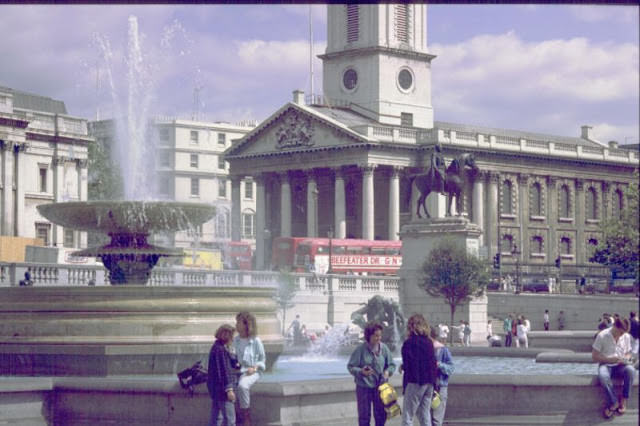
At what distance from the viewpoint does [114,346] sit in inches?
712

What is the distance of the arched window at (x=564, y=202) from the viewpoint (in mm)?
110562

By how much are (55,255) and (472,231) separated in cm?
1860

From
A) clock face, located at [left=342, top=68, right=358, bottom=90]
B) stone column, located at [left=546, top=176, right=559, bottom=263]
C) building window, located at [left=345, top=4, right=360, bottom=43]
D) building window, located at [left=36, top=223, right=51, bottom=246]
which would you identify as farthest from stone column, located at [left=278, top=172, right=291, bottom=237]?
building window, located at [left=36, top=223, right=51, bottom=246]

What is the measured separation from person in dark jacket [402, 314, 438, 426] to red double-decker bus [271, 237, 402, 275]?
65547mm

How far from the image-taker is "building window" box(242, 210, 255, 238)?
393ft

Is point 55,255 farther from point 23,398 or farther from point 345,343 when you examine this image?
point 23,398

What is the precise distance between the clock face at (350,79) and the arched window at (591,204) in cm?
2164

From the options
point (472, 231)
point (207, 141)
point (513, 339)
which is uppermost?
point (207, 141)

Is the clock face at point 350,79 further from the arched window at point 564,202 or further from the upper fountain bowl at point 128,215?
the upper fountain bowl at point 128,215

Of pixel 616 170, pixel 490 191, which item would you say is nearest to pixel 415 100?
pixel 490 191

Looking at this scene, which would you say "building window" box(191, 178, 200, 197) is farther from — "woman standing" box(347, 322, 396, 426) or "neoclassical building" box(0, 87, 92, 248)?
"woman standing" box(347, 322, 396, 426)

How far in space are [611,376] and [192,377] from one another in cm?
479

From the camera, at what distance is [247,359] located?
14.4 meters

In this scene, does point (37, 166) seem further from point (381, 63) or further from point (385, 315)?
point (385, 315)
